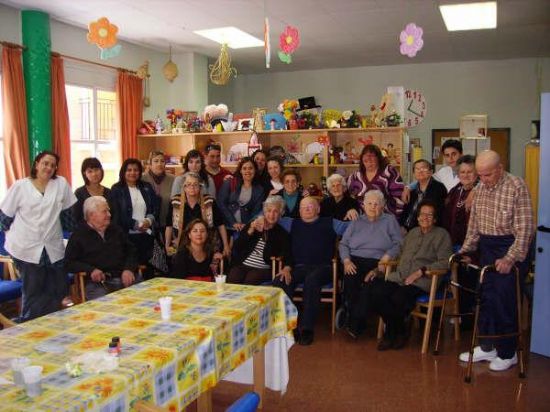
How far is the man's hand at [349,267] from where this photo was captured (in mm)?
4121

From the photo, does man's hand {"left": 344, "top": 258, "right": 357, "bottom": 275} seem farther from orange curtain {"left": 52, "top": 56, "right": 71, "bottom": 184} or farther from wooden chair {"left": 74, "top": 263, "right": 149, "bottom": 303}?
orange curtain {"left": 52, "top": 56, "right": 71, "bottom": 184}

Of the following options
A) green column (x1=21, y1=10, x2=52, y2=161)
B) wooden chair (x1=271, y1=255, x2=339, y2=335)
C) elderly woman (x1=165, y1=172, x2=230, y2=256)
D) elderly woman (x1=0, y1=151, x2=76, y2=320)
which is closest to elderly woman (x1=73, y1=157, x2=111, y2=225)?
elderly woman (x1=0, y1=151, x2=76, y2=320)

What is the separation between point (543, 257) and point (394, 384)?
4.56 ft

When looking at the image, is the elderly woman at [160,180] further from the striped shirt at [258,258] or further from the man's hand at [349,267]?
the man's hand at [349,267]

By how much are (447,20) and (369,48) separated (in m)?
1.76

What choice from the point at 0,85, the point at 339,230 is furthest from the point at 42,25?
the point at 339,230

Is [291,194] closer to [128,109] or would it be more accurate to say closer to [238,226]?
[238,226]

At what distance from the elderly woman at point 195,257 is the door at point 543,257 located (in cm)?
228

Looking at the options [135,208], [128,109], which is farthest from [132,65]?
[135,208]

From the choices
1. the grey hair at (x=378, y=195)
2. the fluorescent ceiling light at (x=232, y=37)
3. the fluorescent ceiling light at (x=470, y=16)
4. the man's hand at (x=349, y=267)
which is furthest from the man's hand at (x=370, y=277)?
the fluorescent ceiling light at (x=232, y=37)

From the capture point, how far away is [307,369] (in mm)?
3506

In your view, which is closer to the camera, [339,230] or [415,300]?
[415,300]

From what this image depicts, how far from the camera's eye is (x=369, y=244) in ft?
13.7

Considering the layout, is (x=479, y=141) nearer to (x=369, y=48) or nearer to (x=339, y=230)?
(x=369, y=48)
